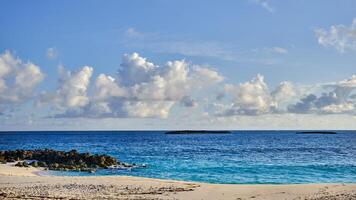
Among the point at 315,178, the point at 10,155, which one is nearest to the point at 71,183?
the point at 315,178

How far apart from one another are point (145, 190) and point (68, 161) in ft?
93.4

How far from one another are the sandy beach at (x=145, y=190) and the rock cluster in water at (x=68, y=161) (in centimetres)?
1493

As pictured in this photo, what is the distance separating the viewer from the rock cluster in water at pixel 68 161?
169 feet

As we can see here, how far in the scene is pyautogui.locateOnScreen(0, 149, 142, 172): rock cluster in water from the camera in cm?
5144

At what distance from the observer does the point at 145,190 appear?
102 ft

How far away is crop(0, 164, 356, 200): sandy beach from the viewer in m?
28.4

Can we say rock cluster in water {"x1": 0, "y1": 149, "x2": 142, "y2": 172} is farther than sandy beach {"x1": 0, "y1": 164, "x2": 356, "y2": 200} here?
Yes

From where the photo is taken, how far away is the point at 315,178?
1810 inches

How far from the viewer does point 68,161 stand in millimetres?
57094

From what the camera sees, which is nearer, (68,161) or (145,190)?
(145,190)

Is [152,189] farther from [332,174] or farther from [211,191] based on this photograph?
[332,174]

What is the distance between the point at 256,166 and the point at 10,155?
35046 millimetres

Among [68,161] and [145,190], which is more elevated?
[68,161]

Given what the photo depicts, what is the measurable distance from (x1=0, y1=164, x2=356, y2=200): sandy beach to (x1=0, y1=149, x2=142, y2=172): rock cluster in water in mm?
14933
